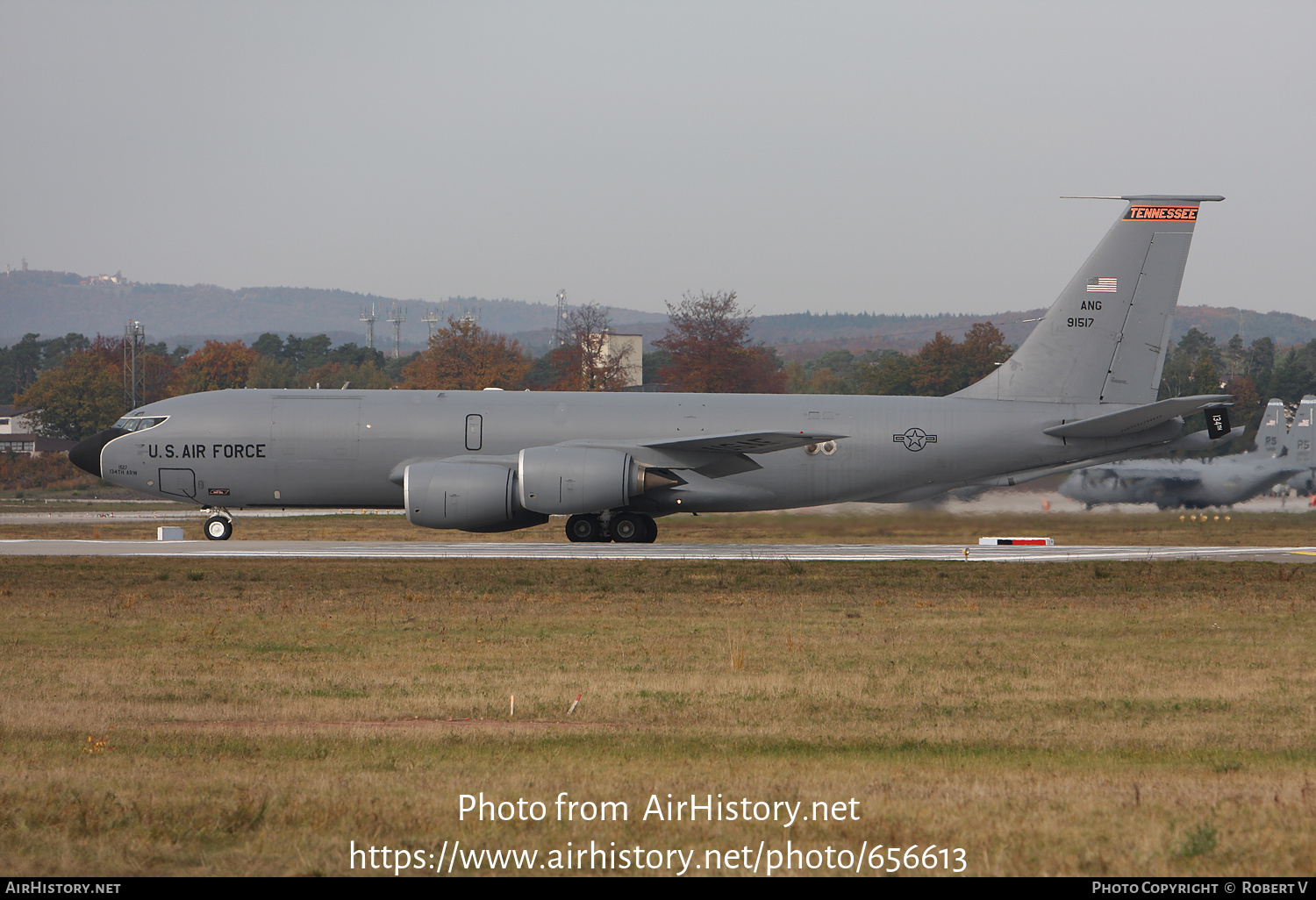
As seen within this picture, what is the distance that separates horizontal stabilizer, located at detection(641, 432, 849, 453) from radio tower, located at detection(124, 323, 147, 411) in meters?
58.2

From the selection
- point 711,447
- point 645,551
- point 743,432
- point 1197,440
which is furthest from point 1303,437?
point 645,551

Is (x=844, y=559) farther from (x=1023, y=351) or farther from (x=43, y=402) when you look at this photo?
A: (x=43, y=402)

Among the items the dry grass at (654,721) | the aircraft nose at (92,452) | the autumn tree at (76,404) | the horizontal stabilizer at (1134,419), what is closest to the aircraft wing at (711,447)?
the horizontal stabilizer at (1134,419)

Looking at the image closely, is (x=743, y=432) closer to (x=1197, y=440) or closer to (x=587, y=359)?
(x=1197, y=440)

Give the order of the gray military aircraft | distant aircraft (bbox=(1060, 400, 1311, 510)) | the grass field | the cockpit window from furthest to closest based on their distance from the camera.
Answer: distant aircraft (bbox=(1060, 400, 1311, 510)) < the cockpit window < the gray military aircraft < the grass field

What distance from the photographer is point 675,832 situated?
6.82 meters

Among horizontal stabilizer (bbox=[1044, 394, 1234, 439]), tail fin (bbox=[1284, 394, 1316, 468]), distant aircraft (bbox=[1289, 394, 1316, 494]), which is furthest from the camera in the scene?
tail fin (bbox=[1284, 394, 1316, 468])

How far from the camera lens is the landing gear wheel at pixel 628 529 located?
31.5 meters

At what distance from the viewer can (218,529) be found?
32719 mm

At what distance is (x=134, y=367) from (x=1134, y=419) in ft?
234

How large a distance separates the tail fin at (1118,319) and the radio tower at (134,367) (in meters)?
Answer: 63.4

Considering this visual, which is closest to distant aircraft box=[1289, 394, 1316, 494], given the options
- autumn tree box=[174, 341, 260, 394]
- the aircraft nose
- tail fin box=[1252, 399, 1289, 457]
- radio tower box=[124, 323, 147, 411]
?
tail fin box=[1252, 399, 1289, 457]

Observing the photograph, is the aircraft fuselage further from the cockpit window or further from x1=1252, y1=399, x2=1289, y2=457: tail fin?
x1=1252, y1=399, x2=1289, y2=457: tail fin

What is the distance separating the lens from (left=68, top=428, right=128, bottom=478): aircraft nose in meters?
31.9
